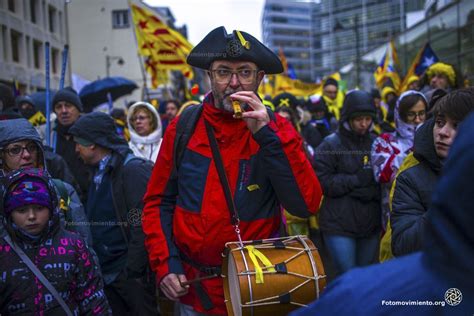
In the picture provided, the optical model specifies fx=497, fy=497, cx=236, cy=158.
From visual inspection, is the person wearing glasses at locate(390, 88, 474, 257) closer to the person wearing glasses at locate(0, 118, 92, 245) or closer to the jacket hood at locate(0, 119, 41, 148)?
the person wearing glasses at locate(0, 118, 92, 245)

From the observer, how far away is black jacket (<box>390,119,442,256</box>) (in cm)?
243

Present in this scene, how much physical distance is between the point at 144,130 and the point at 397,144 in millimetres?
3073

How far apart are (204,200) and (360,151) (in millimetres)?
→ 2448

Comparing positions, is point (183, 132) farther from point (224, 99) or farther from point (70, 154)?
point (70, 154)

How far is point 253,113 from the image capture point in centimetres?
252

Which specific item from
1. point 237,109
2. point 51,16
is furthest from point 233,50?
point 51,16

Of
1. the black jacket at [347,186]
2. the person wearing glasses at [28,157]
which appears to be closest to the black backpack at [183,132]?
the person wearing glasses at [28,157]

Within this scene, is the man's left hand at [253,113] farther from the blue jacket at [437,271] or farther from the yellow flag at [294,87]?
the yellow flag at [294,87]

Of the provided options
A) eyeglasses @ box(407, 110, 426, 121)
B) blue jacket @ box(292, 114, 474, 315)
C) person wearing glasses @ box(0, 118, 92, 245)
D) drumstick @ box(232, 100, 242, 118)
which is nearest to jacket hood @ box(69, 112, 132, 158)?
person wearing glasses @ box(0, 118, 92, 245)

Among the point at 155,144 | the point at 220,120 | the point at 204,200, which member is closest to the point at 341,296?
the point at 204,200

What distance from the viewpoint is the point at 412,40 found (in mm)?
19203

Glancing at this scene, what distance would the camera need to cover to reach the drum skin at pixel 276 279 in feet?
7.34

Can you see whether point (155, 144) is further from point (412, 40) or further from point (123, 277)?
point (412, 40)

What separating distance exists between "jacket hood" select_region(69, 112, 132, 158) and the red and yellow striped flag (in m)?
5.86
